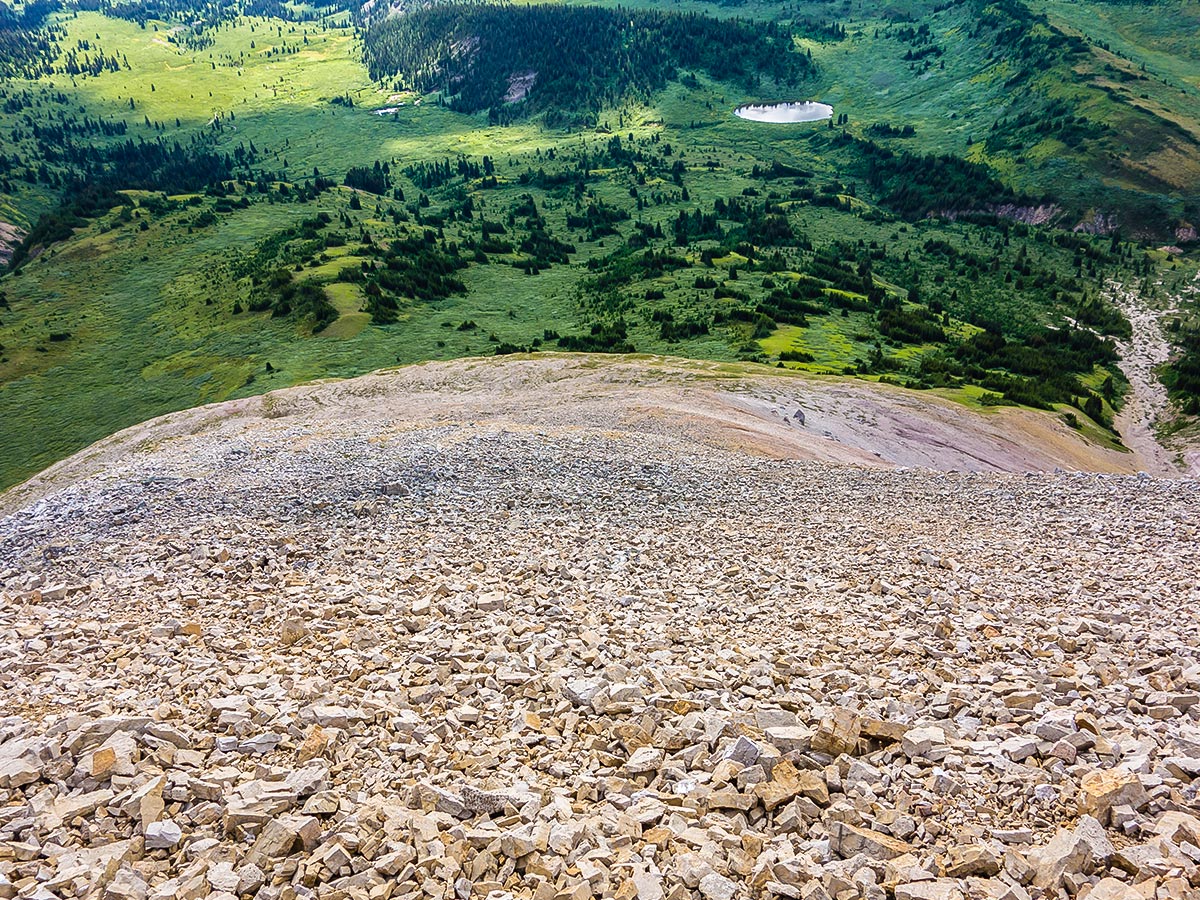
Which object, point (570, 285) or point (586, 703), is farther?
point (570, 285)

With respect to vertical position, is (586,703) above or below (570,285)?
above

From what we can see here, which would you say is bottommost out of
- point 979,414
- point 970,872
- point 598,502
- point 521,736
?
point 979,414

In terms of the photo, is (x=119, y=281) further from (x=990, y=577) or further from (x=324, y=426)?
(x=990, y=577)

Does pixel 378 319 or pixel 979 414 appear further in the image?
pixel 378 319

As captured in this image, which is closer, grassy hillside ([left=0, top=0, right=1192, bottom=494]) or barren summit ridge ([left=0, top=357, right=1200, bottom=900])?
barren summit ridge ([left=0, top=357, right=1200, bottom=900])

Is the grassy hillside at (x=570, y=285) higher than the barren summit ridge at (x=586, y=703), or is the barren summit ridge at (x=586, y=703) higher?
the barren summit ridge at (x=586, y=703)

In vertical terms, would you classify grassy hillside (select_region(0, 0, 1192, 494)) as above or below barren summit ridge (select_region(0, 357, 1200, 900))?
below

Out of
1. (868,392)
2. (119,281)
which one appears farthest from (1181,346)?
(119,281)

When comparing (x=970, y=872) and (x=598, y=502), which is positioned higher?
(x=970, y=872)
